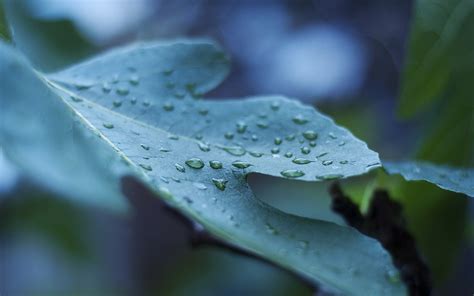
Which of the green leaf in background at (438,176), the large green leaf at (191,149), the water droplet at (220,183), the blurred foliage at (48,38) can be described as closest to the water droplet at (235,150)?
the large green leaf at (191,149)

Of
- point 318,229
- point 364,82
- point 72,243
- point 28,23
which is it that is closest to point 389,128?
point 364,82

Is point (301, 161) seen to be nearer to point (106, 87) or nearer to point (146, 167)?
point (146, 167)

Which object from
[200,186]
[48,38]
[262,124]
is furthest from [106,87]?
[48,38]

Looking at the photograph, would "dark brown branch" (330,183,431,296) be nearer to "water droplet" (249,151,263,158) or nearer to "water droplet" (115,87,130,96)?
"water droplet" (249,151,263,158)

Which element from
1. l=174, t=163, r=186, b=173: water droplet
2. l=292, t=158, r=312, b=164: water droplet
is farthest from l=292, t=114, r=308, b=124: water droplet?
l=174, t=163, r=186, b=173: water droplet

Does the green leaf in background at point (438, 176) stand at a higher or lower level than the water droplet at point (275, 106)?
lower

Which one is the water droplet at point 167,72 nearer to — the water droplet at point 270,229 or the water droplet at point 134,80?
the water droplet at point 134,80
